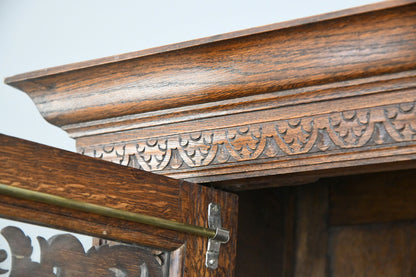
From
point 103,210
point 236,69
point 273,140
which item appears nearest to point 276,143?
point 273,140

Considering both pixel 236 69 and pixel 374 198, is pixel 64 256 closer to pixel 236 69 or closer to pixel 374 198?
pixel 236 69

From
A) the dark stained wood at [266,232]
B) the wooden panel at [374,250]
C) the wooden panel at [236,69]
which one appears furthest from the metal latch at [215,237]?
the wooden panel at [374,250]

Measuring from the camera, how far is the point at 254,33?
3.37ft

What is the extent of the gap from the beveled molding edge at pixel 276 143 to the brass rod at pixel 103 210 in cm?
10

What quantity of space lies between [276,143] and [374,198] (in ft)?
2.43

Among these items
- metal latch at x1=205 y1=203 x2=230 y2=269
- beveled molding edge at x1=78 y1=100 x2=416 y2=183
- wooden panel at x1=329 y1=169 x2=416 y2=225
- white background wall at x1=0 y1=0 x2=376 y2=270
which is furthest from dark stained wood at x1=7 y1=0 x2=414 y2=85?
wooden panel at x1=329 y1=169 x2=416 y2=225

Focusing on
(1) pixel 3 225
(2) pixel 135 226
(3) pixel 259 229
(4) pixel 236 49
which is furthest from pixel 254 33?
(3) pixel 259 229

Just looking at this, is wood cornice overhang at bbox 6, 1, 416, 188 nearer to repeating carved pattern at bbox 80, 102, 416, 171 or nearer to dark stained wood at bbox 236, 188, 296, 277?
repeating carved pattern at bbox 80, 102, 416, 171

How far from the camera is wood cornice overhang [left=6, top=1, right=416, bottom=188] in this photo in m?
0.97

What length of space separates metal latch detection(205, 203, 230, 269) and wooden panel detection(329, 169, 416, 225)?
2.25ft

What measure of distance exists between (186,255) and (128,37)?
0.89m

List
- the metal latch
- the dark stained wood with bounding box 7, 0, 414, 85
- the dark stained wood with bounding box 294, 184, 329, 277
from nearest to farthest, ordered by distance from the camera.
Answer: the dark stained wood with bounding box 7, 0, 414, 85 < the metal latch < the dark stained wood with bounding box 294, 184, 329, 277

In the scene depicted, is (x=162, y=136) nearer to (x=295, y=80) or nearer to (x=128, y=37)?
(x=295, y=80)

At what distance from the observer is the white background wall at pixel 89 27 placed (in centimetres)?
163
